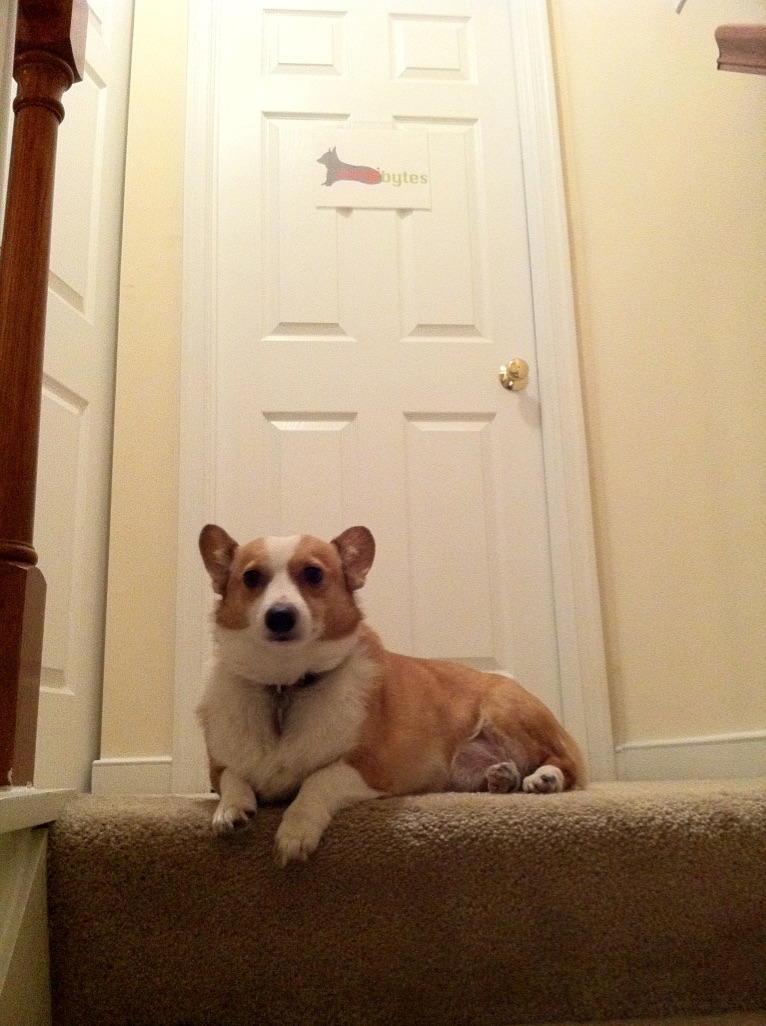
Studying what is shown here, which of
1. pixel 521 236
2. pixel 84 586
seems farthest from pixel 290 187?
pixel 84 586

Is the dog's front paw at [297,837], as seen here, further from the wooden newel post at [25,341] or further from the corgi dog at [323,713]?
the wooden newel post at [25,341]

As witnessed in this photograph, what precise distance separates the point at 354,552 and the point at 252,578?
0.19 metres

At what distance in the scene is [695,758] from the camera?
2.14 meters

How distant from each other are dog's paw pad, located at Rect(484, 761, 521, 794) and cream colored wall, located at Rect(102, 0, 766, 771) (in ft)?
2.73

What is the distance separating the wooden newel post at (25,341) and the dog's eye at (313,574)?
434 millimetres

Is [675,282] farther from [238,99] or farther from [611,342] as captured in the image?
[238,99]

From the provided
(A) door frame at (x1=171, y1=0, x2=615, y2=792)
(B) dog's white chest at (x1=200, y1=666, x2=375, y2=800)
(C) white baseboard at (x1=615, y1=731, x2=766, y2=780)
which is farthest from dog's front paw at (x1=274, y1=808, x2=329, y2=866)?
(C) white baseboard at (x1=615, y1=731, x2=766, y2=780)

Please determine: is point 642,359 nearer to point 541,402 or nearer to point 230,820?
point 541,402

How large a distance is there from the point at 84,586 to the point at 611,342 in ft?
5.10

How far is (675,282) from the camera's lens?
2.45 meters

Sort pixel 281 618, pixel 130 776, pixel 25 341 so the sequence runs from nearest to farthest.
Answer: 1. pixel 25 341
2. pixel 281 618
3. pixel 130 776

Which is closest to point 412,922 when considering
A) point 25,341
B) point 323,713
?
point 323,713

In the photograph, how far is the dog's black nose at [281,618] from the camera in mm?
1277

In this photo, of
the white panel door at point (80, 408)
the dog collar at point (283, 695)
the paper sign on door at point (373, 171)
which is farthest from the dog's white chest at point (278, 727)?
the paper sign on door at point (373, 171)
